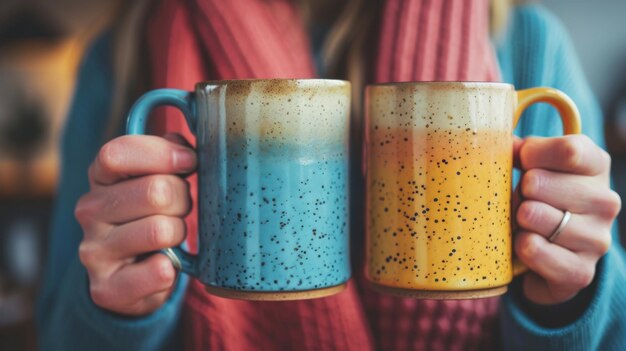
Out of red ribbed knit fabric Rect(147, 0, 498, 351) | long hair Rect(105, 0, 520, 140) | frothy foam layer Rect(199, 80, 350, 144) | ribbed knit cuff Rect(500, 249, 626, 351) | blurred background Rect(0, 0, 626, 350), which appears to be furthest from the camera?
blurred background Rect(0, 0, 626, 350)

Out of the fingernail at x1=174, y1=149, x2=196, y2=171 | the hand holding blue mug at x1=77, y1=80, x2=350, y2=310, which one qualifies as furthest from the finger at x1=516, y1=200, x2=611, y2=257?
the fingernail at x1=174, y1=149, x2=196, y2=171

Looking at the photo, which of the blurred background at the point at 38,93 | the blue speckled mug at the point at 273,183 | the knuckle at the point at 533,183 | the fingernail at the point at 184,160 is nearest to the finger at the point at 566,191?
the knuckle at the point at 533,183

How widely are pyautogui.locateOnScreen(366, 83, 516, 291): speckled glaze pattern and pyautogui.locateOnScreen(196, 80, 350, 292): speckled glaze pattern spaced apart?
0.04 metres

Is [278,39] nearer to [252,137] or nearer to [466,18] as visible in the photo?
[466,18]

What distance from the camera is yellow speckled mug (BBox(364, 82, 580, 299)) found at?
0.47 meters

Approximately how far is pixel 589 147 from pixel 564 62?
14.5 inches

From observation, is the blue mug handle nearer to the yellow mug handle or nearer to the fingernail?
the fingernail

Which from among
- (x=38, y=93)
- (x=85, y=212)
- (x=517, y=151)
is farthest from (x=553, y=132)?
(x=38, y=93)

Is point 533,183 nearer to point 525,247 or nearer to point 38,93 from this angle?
point 525,247

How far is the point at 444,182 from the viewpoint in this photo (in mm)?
473

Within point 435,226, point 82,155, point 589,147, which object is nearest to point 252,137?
point 435,226

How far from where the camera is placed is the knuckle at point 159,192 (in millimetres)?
498

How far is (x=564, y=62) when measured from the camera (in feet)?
2.67

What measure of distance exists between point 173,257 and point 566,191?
12.9 inches
